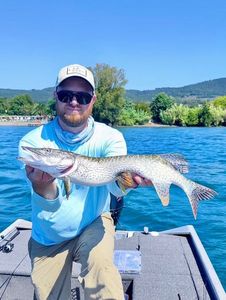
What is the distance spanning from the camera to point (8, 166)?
64.4ft

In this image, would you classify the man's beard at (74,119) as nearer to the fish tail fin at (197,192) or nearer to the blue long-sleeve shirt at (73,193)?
the blue long-sleeve shirt at (73,193)

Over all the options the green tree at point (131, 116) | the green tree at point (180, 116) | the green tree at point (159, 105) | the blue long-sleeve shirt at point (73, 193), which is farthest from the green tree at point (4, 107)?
the blue long-sleeve shirt at point (73, 193)

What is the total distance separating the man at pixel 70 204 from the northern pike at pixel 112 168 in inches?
5.5

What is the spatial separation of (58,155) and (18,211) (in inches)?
324

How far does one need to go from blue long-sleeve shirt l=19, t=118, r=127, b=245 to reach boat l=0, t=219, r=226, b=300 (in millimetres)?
1066

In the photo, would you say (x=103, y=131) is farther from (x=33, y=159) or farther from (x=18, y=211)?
(x=18, y=211)

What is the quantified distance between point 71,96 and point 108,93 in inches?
2457

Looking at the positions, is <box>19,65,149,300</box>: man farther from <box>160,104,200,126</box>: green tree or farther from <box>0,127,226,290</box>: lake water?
<box>160,104,200,126</box>: green tree

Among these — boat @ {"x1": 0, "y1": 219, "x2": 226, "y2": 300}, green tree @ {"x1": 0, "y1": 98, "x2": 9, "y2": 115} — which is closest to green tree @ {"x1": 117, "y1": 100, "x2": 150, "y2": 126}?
green tree @ {"x1": 0, "y1": 98, "x2": 9, "y2": 115}

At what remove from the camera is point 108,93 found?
65375mm

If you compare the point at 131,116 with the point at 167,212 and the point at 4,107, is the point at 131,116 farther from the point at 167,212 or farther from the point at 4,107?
the point at 167,212

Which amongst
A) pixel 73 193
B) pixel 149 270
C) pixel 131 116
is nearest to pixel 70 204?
pixel 73 193

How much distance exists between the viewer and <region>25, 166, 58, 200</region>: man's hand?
319cm

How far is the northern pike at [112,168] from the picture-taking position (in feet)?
10.3
